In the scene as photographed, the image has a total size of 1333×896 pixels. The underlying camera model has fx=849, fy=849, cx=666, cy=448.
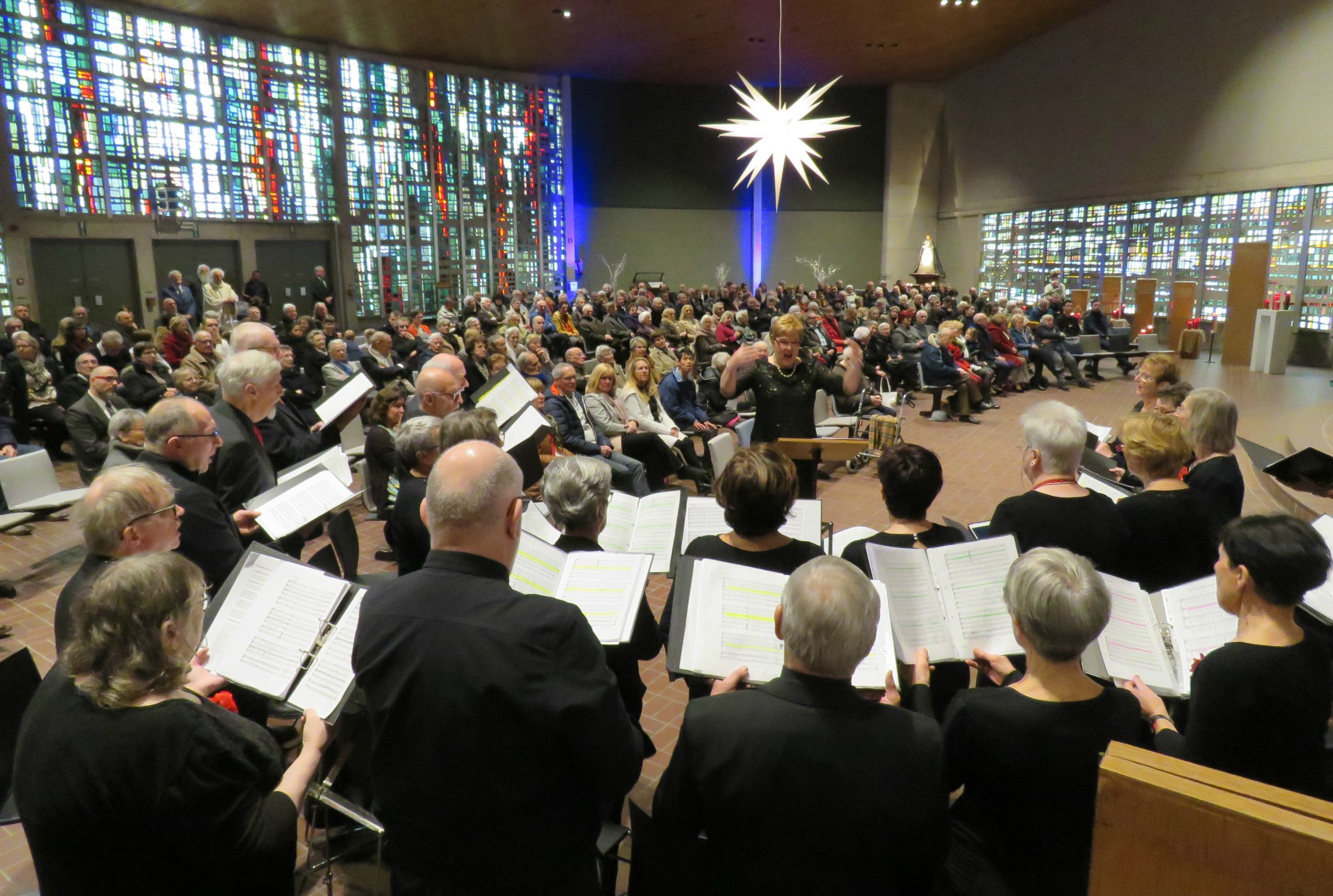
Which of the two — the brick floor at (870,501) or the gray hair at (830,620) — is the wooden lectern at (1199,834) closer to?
the gray hair at (830,620)

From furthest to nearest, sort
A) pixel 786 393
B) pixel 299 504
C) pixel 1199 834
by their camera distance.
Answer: pixel 786 393 < pixel 299 504 < pixel 1199 834

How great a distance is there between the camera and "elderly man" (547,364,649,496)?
6238mm

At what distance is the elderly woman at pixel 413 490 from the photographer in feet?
9.92

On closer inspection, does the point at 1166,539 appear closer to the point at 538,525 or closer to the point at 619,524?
the point at 619,524

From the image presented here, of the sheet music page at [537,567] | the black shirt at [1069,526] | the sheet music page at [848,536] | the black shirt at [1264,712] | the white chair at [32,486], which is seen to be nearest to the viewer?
the black shirt at [1264,712]

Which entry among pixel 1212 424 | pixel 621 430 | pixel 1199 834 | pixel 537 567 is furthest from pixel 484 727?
pixel 621 430

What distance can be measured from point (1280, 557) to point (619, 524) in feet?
6.80

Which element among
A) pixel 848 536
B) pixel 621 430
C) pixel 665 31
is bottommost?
pixel 621 430

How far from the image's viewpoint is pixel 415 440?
3311mm

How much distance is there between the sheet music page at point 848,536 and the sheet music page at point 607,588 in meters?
0.87

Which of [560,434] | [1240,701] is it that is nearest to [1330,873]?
[1240,701]

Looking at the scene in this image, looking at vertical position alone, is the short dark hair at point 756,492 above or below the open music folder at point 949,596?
above

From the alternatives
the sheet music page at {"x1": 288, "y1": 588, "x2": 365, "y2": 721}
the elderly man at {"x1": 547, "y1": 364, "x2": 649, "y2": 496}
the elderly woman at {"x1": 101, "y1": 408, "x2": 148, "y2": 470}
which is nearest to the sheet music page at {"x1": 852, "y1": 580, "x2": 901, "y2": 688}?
the sheet music page at {"x1": 288, "y1": 588, "x2": 365, "y2": 721}

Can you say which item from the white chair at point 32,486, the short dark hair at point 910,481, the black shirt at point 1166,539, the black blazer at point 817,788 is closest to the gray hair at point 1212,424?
the black shirt at point 1166,539
